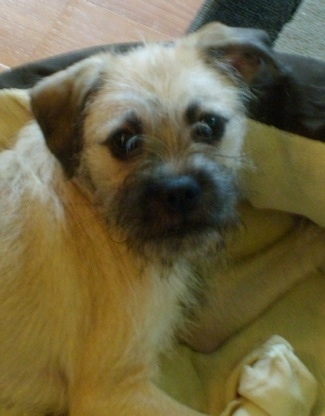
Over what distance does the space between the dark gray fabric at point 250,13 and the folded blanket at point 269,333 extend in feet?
2.75

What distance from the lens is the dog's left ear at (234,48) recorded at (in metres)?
1.57

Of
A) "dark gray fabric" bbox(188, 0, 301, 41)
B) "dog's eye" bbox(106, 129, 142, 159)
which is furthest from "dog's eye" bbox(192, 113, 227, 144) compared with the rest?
"dark gray fabric" bbox(188, 0, 301, 41)

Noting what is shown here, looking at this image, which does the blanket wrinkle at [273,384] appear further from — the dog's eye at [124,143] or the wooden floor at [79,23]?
the wooden floor at [79,23]

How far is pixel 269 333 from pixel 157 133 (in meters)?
0.73

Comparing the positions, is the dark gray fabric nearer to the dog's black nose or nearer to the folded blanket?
the folded blanket

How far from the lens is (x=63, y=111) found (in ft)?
4.94

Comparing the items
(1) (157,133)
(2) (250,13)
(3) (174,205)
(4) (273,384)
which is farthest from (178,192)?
(2) (250,13)

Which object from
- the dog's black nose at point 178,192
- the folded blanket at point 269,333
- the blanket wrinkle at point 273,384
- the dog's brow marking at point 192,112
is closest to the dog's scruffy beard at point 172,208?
the dog's black nose at point 178,192

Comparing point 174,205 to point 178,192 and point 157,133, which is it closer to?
point 178,192

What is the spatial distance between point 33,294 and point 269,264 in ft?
2.32

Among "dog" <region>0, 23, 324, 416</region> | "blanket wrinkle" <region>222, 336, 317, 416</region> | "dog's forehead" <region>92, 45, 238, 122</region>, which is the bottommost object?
"blanket wrinkle" <region>222, 336, 317, 416</region>

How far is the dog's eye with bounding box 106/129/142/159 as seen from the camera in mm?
1435

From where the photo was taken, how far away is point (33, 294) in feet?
4.96

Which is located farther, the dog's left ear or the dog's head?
the dog's left ear
